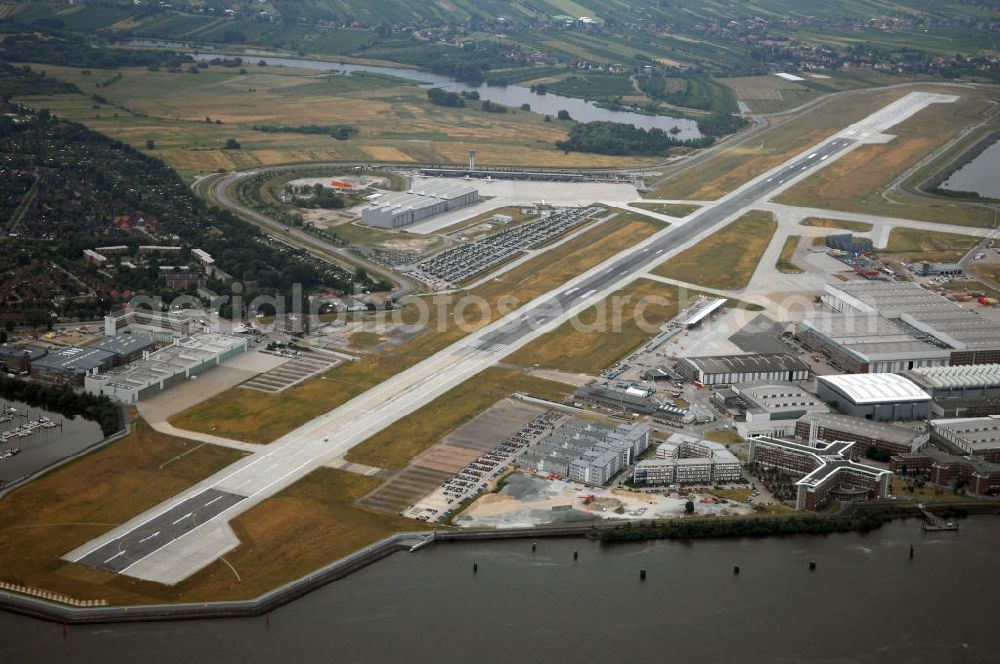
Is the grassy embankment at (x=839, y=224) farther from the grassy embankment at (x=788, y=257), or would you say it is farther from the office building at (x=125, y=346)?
the office building at (x=125, y=346)

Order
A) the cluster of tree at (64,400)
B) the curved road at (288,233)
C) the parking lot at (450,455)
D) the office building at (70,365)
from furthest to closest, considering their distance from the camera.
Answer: the curved road at (288,233) → the office building at (70,365) → the cluster of tree at (64,400) → the parking lot at (450,455)

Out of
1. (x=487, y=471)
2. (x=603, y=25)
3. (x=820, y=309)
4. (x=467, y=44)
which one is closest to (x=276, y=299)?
(x=487, y=471)

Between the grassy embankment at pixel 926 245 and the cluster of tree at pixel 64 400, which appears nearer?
the cluster of tree at pixel 64 400

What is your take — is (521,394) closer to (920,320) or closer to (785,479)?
(785,479)

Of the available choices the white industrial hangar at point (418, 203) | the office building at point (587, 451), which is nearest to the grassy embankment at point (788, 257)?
the white industrial hangar at point (418, 203)

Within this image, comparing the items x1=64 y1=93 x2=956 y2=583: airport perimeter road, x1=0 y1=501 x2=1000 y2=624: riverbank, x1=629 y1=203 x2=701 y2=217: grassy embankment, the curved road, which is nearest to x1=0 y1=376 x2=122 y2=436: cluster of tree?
x1=64 y1=93 x2=956 y2=583: airport perimeter road

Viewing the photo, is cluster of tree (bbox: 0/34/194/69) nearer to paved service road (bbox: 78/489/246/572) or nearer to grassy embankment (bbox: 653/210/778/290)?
grassy embankment (bbox: 653/210/778/290)
